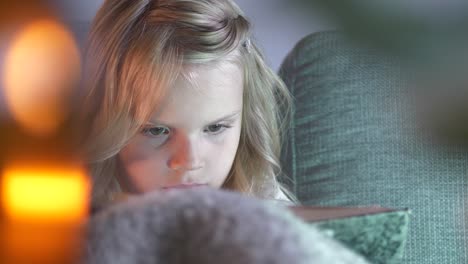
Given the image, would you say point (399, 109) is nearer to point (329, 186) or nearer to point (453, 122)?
point (329, 186)

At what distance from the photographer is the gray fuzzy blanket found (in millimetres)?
313

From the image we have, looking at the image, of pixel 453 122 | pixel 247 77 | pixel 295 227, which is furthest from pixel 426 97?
pixel 247 77

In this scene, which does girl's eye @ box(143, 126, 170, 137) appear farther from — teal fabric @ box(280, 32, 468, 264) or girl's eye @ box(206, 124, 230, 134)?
teal fabric @ box(280, 32, 468, 264)

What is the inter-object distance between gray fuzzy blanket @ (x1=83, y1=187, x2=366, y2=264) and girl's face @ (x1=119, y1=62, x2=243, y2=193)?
0.52 meters

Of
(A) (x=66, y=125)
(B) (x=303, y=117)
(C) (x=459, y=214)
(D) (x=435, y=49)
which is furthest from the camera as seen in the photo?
(B) (x=303, y=117)

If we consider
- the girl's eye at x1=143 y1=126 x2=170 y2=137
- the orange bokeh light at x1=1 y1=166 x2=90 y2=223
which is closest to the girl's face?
the girl's eye at x1=143 y1=126 x2=170 y2=137

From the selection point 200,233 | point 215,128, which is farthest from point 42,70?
point 200,233

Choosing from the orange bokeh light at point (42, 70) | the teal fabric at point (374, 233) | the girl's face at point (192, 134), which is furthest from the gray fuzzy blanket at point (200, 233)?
the girl's face at point (192, 134)

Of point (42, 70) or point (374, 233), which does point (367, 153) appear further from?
point (374, 233)

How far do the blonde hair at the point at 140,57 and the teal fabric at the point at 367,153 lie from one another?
4.7 inches

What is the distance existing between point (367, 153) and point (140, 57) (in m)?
0.39

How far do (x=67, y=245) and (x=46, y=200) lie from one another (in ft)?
0.29

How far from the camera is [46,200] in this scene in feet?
1.34

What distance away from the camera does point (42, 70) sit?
2.49ft
